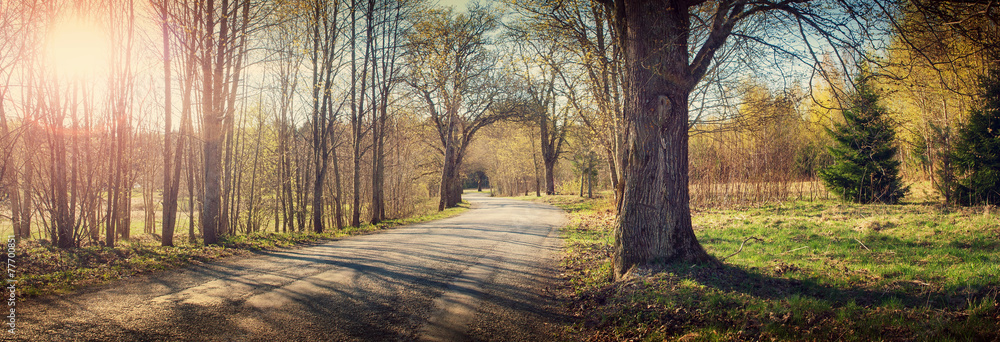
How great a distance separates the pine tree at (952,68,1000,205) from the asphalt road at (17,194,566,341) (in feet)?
40.4

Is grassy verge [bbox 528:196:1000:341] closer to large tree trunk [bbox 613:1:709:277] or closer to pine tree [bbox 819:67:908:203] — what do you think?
large tree trunk [bbox 613:1:709:277]

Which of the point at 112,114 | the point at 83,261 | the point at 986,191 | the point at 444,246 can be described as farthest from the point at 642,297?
the point at 986,191

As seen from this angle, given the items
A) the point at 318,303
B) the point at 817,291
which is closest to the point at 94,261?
the point at 318,303

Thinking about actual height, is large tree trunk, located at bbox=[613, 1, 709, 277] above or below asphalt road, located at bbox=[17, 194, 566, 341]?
above

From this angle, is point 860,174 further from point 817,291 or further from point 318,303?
point 318,303

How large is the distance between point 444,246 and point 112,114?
22.1ft

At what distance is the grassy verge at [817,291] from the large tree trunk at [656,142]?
1.27 ft

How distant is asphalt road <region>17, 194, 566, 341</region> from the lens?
374 centimetres

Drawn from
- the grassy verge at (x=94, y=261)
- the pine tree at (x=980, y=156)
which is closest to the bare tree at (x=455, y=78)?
the grassy verge at (x=94, y=261)

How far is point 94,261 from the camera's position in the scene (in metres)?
6.16

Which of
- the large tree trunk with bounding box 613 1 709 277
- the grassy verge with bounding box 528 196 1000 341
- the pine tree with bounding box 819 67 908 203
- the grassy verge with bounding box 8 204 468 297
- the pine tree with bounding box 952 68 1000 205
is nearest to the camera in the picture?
the grassy verge with bounding box 528 196 1000 341

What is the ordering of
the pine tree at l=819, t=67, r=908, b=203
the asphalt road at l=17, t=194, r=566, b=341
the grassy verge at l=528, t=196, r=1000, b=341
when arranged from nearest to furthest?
1. the grassy verge at l=528, t=196, r=1000, b=341
2. the asphalt road at l=17, t=194, r=566, b=341
3. the pine tree at l=819, t=67, r=908, b=203

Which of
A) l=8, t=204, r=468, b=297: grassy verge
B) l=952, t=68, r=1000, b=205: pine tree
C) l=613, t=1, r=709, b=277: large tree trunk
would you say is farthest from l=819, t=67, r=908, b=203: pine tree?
l=8, t=204, r=468, b=297: grassy verge

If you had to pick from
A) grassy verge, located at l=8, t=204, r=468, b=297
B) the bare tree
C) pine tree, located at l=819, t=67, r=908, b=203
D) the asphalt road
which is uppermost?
the bare tree
